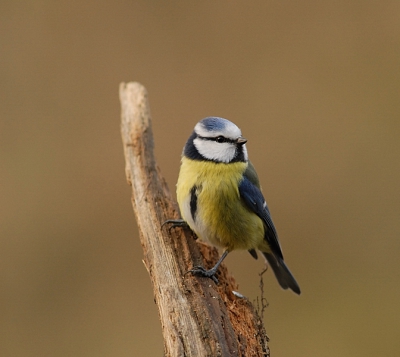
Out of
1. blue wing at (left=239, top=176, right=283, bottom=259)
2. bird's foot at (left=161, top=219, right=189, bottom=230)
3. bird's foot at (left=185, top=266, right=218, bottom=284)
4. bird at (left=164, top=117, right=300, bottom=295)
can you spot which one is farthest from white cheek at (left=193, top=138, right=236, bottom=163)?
bird's foot at (left=185, top=266, right=218, bottom=284)

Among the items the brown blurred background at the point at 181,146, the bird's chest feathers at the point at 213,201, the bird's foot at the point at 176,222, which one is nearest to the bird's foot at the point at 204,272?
the bird's chest feathers at the point at 213,201

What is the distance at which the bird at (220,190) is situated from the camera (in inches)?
110

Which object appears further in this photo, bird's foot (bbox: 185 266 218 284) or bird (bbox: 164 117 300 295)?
bird (bbox: 164 117 300 295)

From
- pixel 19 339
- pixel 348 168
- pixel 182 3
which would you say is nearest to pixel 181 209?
pixel 19 339

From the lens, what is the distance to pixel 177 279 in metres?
2.50

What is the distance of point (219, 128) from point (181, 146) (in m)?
3.03

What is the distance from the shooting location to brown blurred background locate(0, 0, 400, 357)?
4734 millimetres

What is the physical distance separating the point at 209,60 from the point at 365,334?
379cm

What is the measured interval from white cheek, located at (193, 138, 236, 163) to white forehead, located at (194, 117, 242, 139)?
53 millimetres

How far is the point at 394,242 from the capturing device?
17.6ft

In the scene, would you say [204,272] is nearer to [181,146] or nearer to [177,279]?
[177,279]

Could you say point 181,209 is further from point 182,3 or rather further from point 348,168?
point 182,3

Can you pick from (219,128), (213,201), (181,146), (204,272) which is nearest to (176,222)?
(213,201)

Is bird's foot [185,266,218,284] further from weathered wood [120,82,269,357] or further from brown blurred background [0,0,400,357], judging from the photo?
brown blurred background [0,0,400,357]
